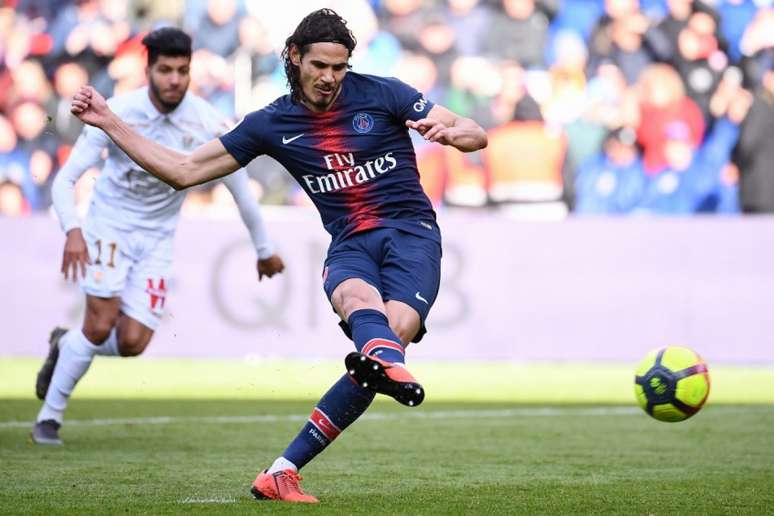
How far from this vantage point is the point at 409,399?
5070 mm

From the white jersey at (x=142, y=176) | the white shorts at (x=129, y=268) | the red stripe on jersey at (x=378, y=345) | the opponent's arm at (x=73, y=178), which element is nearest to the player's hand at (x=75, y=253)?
the opponent's arm at (x=73, y=178)

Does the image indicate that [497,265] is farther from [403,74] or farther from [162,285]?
[162,285]

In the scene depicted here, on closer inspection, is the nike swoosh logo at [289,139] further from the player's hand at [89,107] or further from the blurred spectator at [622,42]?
the blurred spectator at [622,42]

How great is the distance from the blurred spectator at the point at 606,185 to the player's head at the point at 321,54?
12137 mm

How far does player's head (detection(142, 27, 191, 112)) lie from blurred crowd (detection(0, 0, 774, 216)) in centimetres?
898

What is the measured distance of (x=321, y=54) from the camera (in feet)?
19.0

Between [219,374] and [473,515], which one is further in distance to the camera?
[219,374]

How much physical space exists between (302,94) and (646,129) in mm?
12603

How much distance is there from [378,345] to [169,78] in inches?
130

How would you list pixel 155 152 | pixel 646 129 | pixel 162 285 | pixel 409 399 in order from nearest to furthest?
pixel 409 399
pixel 155 152
pixel 162 285
pixel 646 129

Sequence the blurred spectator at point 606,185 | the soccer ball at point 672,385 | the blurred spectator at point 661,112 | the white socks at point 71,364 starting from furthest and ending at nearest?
the blurred spectator at point 661,112 → the blurred spectator at point 606,185 → the white socks at point 71,364 → the soccer ball at point 672,385

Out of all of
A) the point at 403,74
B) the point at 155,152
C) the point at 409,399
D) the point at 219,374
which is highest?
the point at 403,74

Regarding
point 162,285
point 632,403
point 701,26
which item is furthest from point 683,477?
point 701,26

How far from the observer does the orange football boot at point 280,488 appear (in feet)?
18.4
